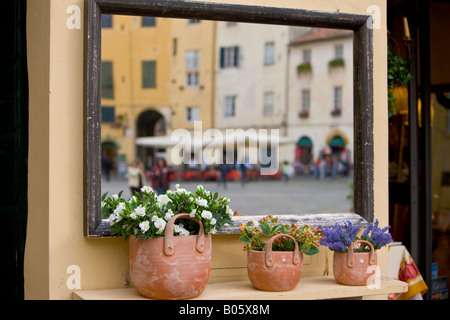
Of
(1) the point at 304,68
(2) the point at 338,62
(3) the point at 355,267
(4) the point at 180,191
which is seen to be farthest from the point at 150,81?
(1) the point at 304,68

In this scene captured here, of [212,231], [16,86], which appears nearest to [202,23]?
[16,86]

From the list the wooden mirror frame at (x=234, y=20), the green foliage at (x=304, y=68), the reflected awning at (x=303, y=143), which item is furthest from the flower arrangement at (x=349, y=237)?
the reflected awning at (x=303, y=143)

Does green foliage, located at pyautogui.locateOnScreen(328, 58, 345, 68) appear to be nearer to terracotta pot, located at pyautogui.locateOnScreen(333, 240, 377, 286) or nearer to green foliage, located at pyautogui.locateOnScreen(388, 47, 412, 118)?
green foliage, located at pyautogui.locateOnScreen(388, 47, 412, 118)

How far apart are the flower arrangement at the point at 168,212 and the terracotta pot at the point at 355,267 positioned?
22.9 inches

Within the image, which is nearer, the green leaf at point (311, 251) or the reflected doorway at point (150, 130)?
the green leaf at point (311, 251)

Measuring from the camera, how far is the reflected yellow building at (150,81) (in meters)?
2.99

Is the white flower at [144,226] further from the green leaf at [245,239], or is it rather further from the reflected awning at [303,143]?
the reflected awning at [303,143]

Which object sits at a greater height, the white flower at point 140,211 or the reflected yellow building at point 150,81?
the reflected yellow building at point 150,81

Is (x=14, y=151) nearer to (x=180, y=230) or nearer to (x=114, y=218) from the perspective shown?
(x=114, y=218)

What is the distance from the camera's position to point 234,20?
2.96 metres

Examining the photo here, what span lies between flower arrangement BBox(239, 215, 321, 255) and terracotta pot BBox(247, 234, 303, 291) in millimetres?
47

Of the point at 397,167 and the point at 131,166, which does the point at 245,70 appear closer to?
the point at 397,167

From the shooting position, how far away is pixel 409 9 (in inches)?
176
